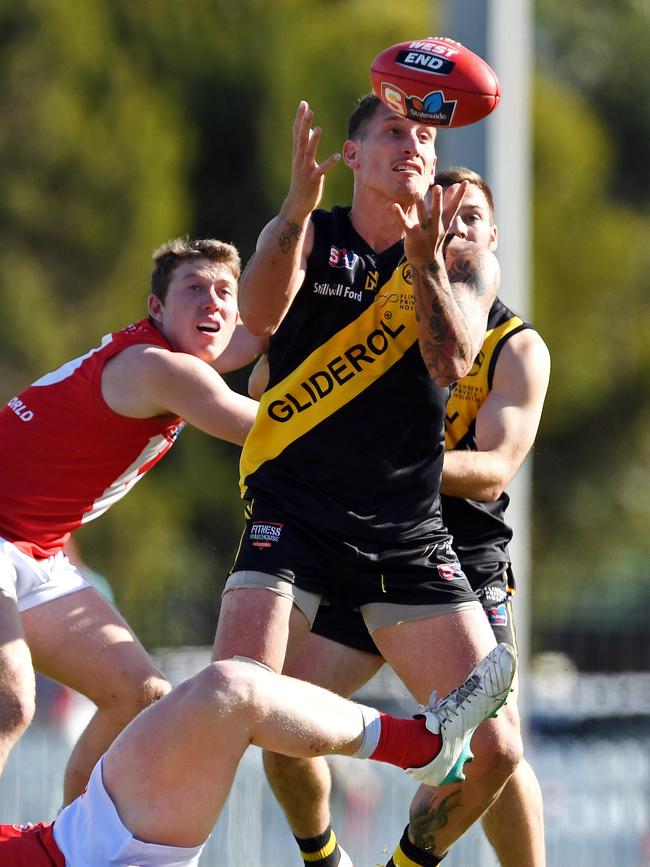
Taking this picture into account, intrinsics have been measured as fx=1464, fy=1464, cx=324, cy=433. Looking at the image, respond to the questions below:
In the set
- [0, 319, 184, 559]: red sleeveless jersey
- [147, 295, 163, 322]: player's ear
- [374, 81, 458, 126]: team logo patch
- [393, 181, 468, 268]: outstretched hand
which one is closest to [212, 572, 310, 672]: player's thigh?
[0, 319, 184, 559]: red sleeveless jersey

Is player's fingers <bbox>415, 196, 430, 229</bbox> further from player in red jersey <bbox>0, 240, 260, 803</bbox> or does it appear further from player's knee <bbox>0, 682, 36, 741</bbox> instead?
player's knee <bbox>0, 682, 36, 741</bbox>

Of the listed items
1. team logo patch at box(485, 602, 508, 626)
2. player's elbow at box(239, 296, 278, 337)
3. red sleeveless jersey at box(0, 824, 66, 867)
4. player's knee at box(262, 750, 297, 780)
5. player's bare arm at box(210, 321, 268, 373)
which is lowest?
player's knee at box(262, 750, 297, 780)

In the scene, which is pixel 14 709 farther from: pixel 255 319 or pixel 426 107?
pixel 426 107

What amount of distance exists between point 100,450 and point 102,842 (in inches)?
70.2

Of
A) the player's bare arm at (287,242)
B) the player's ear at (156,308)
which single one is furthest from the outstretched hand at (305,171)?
the player's ear at (156,308)

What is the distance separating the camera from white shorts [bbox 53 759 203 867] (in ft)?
13.8

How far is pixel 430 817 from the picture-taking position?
16.3 feet

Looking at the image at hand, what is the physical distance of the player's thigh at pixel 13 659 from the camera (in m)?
5.08

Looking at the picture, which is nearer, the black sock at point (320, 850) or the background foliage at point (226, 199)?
the black sock at point (320, 850)

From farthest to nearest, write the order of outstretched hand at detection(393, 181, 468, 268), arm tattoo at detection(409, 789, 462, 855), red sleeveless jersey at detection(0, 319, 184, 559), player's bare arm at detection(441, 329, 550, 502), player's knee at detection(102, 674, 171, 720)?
1. red sleeveless jersey at detection(0, 319, 184, 559)
2. player's knee at detection(102, 674, 171, 720)
3. player's bare arm at detection(441, 329, 550, 502)
4. arm tattoo at detection(409, 789, 462, 855)
5. outstretched hand at detection(393, 181, 468, 268)

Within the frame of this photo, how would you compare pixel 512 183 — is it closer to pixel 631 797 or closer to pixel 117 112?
pixel 631 797

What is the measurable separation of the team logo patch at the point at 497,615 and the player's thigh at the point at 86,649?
127 centimetres

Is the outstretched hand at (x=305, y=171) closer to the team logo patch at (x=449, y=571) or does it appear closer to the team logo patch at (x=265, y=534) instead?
the team logo patch at (x=265, y=534)

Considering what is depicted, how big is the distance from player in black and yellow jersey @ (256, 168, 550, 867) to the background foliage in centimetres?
1724
